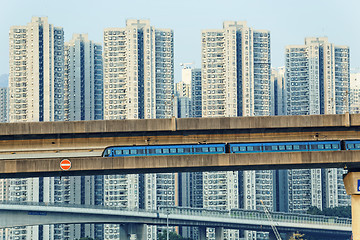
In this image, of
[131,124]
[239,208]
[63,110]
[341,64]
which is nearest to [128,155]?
[131,124]

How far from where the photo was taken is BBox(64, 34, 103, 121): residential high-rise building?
179750 millimetres

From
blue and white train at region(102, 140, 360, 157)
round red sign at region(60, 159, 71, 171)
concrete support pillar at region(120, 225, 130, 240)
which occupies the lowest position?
concrete support pillar at region(120, 225, 130, 240)

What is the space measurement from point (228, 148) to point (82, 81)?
12473cm

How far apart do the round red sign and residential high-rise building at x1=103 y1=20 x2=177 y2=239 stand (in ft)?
357

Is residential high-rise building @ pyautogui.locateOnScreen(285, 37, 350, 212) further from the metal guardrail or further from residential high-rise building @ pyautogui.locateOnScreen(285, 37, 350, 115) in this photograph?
the metal guardrail

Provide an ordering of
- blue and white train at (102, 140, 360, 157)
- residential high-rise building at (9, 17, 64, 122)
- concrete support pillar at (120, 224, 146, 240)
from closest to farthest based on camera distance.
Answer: blue and white train at (102, 140, 360, 157) < concrete support pillar at (120, 224, 146, 240) < residential high-rise building at (9, 17, 64, 122)

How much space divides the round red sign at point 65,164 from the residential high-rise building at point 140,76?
108924mm

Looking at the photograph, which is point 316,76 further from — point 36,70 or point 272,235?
point 36,70

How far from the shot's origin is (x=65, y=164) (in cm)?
5838

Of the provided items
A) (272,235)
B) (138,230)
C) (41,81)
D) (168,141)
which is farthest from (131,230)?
(168,141)

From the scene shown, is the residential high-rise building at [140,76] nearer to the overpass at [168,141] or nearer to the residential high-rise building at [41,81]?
the residential high-rise building at [41,81]

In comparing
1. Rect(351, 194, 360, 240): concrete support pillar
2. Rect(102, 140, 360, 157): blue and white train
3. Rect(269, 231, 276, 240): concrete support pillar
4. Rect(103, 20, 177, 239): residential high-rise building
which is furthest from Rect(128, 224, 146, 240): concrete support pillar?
Rect(351, 194, 360, 240): concrete support pillar

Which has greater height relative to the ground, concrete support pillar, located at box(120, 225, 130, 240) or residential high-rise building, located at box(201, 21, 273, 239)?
residential high-rise building, located at box(201, 21, 273, 239)

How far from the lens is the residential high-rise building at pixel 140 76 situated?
169625mm
